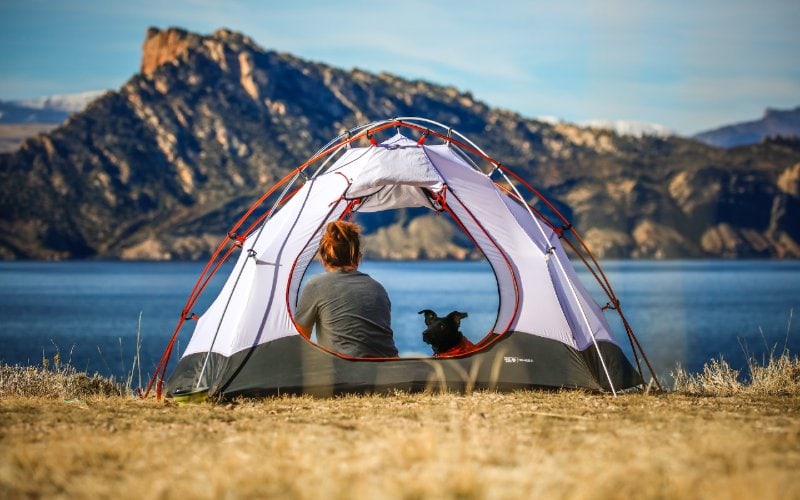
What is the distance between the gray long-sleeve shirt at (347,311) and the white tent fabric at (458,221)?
0.36 m

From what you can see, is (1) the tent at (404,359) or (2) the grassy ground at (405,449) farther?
(1) the tent at (404,359)

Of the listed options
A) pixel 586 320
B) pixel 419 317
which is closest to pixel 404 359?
pixel 586 320

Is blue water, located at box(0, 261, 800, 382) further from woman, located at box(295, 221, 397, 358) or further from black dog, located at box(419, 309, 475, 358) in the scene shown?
woman, located at box(295, 221, 397, 358)

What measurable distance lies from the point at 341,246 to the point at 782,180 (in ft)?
669

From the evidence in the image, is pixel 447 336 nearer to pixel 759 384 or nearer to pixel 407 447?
pixel 759 384

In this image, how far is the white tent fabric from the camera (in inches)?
345

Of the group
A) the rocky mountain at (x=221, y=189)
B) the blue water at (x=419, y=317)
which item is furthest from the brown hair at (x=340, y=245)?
the rocky mountain at (x=221, y=189)

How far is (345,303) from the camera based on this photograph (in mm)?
8344

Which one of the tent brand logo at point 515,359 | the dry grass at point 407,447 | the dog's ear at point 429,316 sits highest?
the dog's ear at point 429,316

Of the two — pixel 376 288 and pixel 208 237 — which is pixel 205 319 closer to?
pixel 376 288

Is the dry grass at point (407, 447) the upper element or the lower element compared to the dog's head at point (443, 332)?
lower

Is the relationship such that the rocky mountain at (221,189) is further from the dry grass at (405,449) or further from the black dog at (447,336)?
the dry grass at (405,449)

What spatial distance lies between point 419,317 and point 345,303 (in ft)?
138

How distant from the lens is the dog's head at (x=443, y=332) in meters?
8.91
